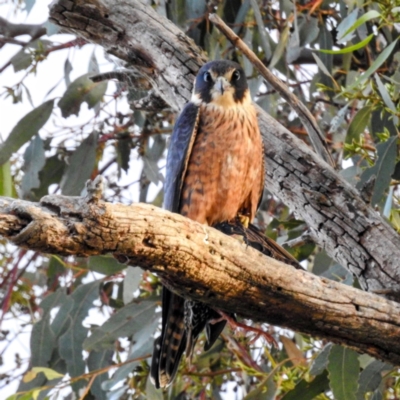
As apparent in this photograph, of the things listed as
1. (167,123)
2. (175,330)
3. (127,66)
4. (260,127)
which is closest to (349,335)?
(175,330)

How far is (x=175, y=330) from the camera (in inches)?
103

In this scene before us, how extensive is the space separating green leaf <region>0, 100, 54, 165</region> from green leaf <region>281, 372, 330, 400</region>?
59.4 inches

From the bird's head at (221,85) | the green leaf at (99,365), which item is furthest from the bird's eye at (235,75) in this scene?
the green leaf at (99,365)

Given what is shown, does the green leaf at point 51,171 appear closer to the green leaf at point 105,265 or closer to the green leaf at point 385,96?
the green leaf at point 105,265

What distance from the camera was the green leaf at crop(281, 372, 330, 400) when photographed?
2.62 metres

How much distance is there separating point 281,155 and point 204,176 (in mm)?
292

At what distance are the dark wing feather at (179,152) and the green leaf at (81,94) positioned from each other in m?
0.67

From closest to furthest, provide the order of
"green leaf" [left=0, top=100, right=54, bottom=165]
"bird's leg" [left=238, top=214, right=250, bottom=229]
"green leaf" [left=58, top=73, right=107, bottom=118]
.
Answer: "bird's leg" [left=238, top=214, right=250, bottom=229], "green leaf" [left=0, top=100, right=54, bottom=165], "green leaf" [left=58, top=73, right=107, bottom=118]

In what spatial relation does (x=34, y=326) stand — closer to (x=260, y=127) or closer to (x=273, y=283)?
(x=260, y=127)

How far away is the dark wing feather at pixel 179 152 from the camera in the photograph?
2.71 metres

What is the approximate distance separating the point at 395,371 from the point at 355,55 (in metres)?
1.61

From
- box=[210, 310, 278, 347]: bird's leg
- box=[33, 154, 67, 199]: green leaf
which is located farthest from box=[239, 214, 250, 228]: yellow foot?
box=[33, 154, 67, 199]: green leaf

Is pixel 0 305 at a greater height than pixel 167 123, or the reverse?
pixel 167 123

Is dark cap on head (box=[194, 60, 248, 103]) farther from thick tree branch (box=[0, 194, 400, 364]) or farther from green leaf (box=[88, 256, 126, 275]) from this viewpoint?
thick tree branch (box=[0, 194, 400, 364])
